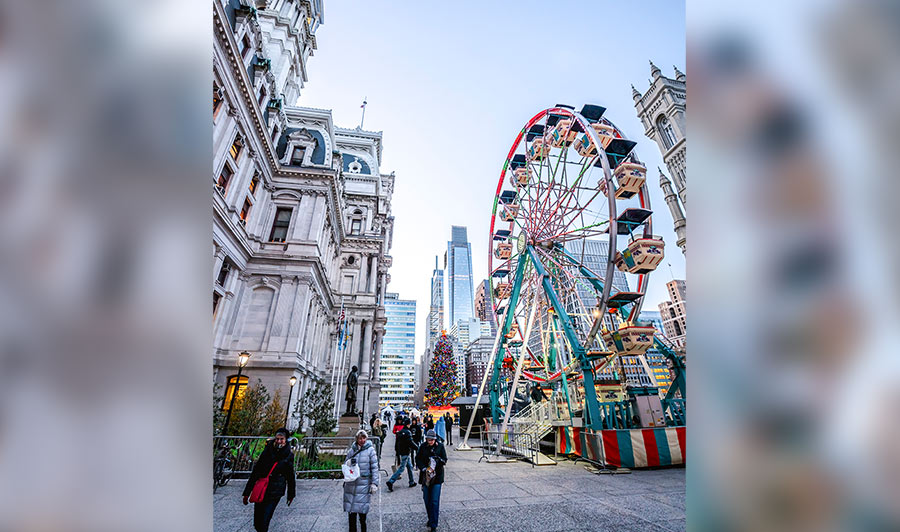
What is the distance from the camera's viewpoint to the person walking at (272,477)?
5867 millimetres

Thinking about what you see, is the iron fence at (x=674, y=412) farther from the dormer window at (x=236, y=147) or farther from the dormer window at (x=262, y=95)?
the dormer window at (x=262, y=95)

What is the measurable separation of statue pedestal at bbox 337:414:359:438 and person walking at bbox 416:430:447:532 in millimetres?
11476

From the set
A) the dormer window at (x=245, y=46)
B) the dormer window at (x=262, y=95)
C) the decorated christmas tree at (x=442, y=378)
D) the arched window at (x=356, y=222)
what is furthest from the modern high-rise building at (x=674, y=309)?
the dormer window at (x=245, y=46)

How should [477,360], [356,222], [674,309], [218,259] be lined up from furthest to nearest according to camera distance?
[477,360] → [674,309] → [356,222] → [218,259]

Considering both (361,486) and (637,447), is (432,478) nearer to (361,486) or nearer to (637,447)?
(361,486)

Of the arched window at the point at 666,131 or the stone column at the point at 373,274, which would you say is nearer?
the arched window at the point at 666,131

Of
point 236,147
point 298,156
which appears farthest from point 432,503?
point 298,156

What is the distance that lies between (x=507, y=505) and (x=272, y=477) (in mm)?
5254

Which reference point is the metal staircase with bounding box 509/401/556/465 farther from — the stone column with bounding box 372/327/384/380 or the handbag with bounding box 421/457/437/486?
the stone column with bounding box 372/327/384/380

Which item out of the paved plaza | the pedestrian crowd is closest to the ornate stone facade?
the paved plaza

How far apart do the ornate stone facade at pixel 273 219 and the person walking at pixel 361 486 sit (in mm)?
17047

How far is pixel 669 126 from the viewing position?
41.5 metres

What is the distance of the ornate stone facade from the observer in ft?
69.1
